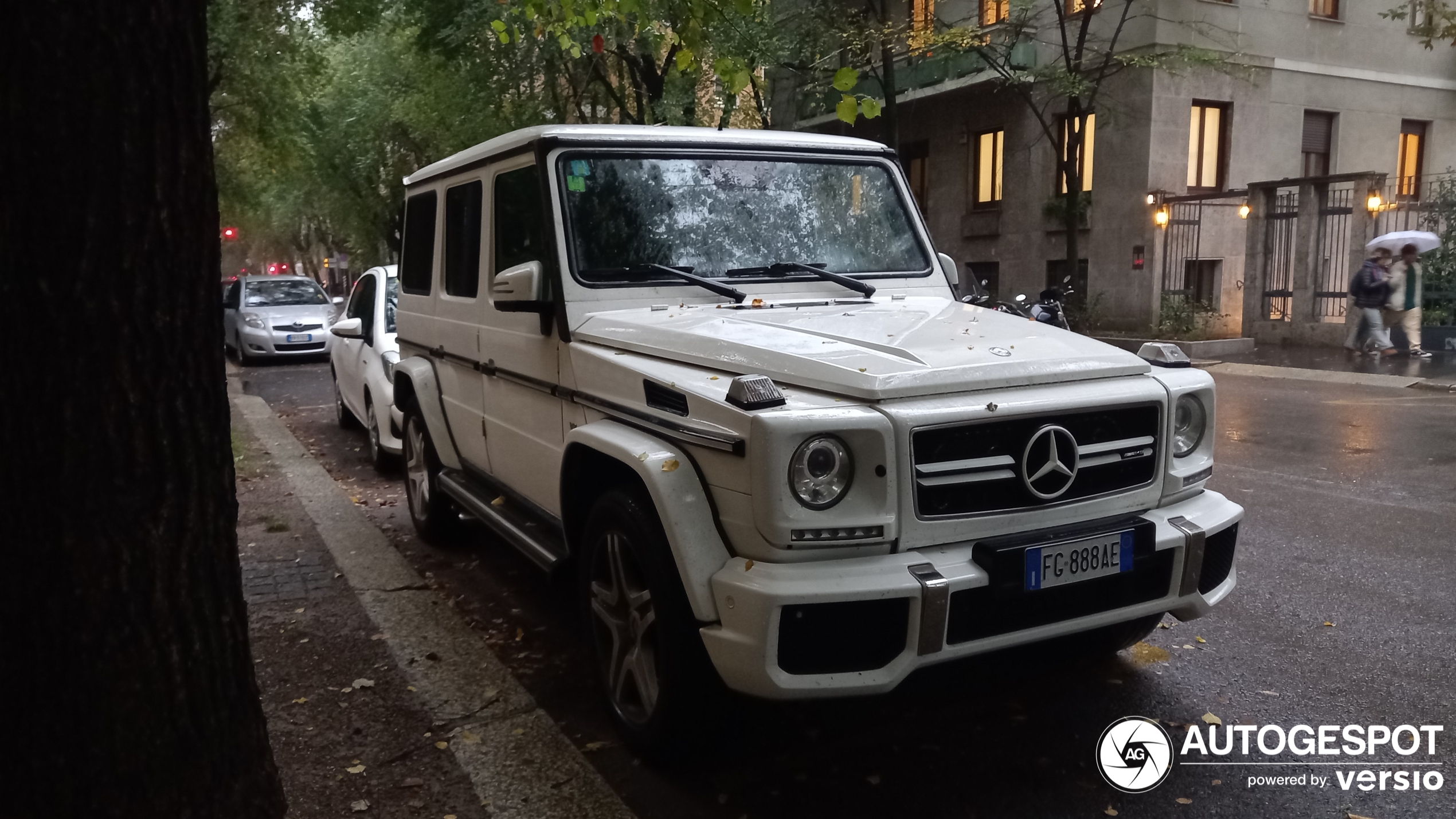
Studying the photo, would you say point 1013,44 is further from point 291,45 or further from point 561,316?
point 561,316

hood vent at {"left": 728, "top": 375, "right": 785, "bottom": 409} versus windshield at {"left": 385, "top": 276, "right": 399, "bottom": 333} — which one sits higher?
windshield at {"left": 385, "top": 276, "right": 399, "bottom": 333}

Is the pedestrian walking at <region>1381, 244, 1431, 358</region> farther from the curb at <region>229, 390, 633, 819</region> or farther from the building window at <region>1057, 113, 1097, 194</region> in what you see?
the curb at <region>229, 390, 633, 819</region>

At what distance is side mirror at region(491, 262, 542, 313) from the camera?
13.8ft

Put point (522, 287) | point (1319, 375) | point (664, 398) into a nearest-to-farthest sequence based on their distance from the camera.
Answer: point (664, 398), point (522, 287), point (1319, 375)

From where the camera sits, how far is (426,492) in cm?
634

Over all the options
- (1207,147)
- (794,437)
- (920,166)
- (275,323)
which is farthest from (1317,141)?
(794,437)

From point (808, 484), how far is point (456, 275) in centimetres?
319

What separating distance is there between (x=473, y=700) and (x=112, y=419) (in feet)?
7.29

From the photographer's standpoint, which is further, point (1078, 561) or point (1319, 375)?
point (1319, 375)

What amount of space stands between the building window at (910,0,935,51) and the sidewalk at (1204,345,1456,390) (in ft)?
24.1

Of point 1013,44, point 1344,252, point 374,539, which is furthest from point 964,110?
point 374,539

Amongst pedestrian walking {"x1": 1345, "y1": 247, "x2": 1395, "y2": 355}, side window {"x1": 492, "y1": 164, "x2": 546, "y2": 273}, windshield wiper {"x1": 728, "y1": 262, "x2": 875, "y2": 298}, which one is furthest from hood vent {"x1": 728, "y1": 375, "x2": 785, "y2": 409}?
pedestrian walking {"x1": 1345, "y1": 247, "x2": 1395, "y2": 355}

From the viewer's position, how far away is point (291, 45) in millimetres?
23719

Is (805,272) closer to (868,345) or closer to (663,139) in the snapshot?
(663,139)
